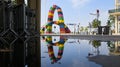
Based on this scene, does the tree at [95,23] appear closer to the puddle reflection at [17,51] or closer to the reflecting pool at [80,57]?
the reflecting pool at [80,57]

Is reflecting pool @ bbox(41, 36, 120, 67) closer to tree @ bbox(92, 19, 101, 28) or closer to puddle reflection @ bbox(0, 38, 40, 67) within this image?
puddle reflection @ bbox(0, 38, 40, 67)

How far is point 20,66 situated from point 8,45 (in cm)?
948

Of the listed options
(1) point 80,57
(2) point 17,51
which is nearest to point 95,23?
(2) point 17,51

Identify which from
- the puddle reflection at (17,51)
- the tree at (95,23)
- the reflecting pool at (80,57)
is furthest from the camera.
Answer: the tree at (95,23)

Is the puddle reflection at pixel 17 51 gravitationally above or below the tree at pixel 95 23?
below

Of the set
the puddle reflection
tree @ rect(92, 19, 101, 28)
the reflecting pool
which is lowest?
the reflecting pool

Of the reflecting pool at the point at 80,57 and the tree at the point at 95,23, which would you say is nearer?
the reflecting pool at the point at 80,57

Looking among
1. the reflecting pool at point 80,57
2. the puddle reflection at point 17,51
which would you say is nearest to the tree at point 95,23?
the reflecting pool at point 80,57

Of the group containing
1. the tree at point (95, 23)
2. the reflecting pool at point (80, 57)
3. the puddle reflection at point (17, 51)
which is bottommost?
the reflecting pool at point (80, 57)

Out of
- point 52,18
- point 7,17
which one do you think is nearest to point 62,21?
point 52,18

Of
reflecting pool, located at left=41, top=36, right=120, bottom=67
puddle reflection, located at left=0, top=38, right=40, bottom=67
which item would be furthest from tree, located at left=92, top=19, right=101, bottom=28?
puddle reflection, located at left=0, top=38, right=40, bottom=67

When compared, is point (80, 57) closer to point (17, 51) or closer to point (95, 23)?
point (17, 51)

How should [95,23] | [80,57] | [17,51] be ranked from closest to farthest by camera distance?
[80,57]
[17,51]
[95,23]

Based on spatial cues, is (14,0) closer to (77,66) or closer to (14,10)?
(14,10)
